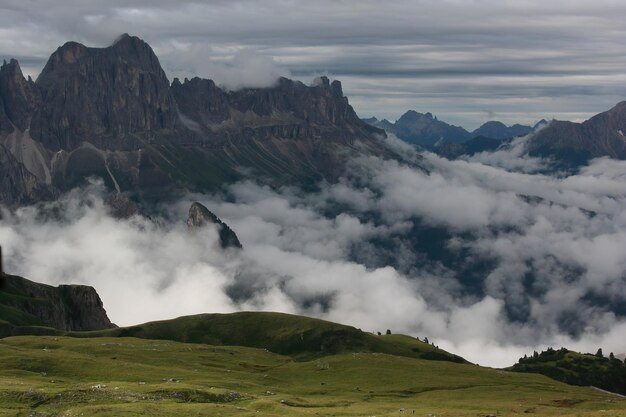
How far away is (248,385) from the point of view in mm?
181250

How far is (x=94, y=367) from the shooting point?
184 meters

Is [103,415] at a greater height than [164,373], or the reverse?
[164,373]

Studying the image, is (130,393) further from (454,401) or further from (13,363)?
(454,401)

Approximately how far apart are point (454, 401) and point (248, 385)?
132 ft

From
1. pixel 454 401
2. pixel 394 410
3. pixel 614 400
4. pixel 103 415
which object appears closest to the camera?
pixel 103 415

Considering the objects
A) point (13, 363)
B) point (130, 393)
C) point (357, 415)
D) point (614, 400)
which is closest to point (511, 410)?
point (357, 415)

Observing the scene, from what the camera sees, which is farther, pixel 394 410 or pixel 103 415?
pixel 394 410

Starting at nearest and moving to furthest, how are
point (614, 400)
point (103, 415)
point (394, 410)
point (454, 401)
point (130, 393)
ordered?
point (103, 415)
point (130, 393)
point (394, 410)
point (454, 401)
point (614, 400)

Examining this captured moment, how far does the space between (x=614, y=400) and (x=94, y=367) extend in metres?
110

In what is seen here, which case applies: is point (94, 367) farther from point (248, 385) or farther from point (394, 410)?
point (394, 410)

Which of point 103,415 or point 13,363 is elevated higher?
point 13,363

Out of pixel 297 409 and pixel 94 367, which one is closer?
pixel 297 409

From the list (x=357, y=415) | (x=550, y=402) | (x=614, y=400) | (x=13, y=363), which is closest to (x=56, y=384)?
(x=13, y=363)

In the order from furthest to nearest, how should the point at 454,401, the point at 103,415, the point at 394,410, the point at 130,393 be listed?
the point at 454,401
the point at 394,410
the point at 130,393
the point at 103,415
